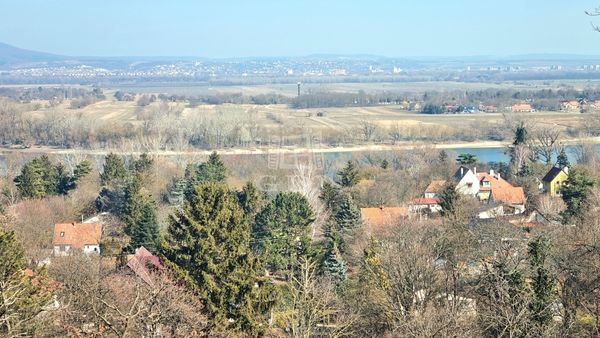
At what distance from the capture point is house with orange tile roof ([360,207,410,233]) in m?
15.3

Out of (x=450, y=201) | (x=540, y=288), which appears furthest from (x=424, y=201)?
(x=540, y=288)

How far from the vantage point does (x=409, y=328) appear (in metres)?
7.17

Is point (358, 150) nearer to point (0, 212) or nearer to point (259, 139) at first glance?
point (259, 139)

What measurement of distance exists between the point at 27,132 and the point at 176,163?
1880cm

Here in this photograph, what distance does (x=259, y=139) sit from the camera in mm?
41188

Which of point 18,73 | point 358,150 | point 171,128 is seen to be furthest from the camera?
point 18,73

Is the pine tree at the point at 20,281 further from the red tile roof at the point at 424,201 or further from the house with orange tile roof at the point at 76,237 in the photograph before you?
the red tile roof at the point at 424,201

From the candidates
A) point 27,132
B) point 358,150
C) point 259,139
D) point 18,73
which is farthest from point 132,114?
point 18,73

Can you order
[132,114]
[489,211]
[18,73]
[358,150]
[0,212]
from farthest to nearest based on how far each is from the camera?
[18,73] → [132,114] → [358,150] → [489,211] → [0,212]

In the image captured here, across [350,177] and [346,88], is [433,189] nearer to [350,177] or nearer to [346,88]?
[350,177]

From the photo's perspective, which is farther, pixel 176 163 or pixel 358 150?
pixel 358 150

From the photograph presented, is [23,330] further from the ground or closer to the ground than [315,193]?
further from the ground

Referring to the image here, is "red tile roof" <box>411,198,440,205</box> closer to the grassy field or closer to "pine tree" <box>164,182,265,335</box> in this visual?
"pine tree" <box>164,182,265,335</box>

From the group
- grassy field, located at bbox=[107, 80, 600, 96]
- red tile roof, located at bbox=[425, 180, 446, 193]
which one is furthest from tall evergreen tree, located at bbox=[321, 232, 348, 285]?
grassy field, located at bbox=[107, 80, 600, 96]
